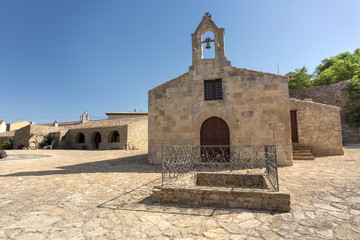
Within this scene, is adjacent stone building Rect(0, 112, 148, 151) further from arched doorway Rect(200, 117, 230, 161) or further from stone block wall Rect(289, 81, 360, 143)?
stone block wall Rect(289, 81, 360, 143)

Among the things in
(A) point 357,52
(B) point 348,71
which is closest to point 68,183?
(B) point 348,71

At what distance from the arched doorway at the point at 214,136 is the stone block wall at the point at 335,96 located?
16.2 metres

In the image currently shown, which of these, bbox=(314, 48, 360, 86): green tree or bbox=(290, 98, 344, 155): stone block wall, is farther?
bbox=(314, 48, 360, 86): green tree

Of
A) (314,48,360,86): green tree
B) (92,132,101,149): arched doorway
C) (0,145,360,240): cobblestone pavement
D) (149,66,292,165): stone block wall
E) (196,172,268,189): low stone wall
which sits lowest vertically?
(0,145,360,240): cobblestone pavement

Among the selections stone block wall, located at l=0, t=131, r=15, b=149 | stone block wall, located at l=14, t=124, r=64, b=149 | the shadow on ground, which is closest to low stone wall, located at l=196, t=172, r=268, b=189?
the shadow on ground

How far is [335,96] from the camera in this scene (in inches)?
798

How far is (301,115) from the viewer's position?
44.0 ft

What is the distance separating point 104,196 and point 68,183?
2230 mm

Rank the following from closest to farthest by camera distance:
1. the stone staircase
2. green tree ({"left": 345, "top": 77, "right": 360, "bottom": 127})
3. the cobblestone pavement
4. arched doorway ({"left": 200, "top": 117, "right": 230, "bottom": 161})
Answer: the cobblestone pavement
arched doorway ({"left": 200, "top": 117, "right": 230, "bottom": 161})
the stone staircase
green tree ({"left": 345, "top": 77, "right": 360, "bottom": 127})

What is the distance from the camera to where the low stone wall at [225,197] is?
3.71 m

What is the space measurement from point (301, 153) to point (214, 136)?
6103 mm

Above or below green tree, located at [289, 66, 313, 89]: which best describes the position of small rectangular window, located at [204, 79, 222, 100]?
below

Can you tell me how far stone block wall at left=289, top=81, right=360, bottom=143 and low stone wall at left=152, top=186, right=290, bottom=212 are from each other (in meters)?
20.5

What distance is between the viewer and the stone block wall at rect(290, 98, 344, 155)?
12.6m
